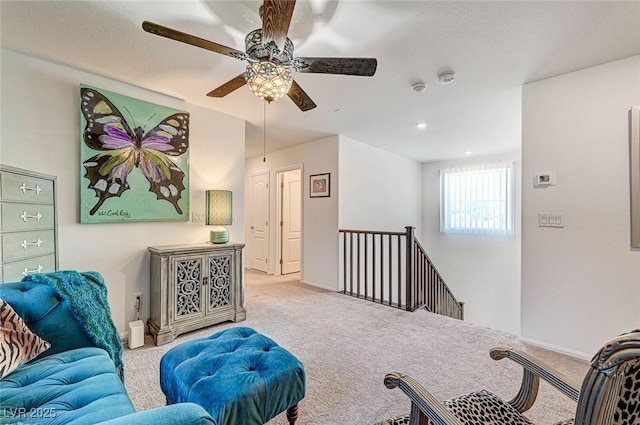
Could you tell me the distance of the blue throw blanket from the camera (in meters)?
1.55

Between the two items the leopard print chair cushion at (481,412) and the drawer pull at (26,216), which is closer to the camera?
the leopard print chair cushion at (481,412)

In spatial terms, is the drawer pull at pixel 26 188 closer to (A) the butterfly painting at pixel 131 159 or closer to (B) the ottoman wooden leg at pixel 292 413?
(A) the butterfly painting at pixel 131 159

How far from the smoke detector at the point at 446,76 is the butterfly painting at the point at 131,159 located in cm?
261

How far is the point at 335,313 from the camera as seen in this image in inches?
136

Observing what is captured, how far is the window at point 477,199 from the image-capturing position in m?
5.28

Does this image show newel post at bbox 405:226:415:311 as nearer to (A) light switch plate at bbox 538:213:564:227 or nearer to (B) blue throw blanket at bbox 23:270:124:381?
(A) light switch plate at bbox 538:213:564:227

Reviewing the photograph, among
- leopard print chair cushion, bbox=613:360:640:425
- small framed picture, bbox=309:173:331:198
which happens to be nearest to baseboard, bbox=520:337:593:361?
leopard print chair cushion, bbox=613:360:640:425

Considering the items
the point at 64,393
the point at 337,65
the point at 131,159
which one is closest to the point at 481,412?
the point at 64,393

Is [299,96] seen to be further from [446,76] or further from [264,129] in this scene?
[264,129]

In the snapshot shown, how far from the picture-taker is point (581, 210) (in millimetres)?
2426

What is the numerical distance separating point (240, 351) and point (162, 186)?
7.03ft

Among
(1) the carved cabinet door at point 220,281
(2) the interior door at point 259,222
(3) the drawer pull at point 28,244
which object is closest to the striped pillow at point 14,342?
(3) the drawer pull at point 28,244

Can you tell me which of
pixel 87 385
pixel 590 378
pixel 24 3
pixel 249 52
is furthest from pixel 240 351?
pixel 24 3

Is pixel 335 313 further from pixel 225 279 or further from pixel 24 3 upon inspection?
pixel 24 3
